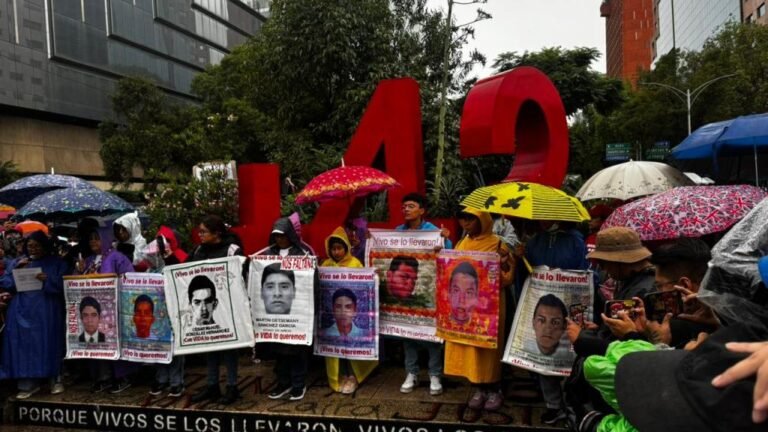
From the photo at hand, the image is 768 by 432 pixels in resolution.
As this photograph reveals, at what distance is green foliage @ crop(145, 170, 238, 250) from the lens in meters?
9.39

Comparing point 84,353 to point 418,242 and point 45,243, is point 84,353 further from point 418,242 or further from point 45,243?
point 418,242

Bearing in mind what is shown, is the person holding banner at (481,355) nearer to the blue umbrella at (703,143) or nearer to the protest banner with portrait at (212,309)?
the protest banner with portrait at (212,309)

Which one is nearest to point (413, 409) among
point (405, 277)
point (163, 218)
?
point (405, 277)

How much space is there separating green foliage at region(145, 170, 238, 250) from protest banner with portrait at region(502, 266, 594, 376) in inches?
248

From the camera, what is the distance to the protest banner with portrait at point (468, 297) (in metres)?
4.65

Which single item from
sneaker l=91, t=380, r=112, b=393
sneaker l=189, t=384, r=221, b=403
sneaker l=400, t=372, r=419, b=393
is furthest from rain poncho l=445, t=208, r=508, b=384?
sneaker l=91, t=380, r=112, b=393

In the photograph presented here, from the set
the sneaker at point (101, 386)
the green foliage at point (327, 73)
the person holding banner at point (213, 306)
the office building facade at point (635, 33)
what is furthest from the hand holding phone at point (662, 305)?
the office building facade at point (635, 33)

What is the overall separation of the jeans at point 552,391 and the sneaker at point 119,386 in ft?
13.8

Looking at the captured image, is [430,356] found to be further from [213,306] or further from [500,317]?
[213,306]

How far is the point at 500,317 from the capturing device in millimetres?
4766

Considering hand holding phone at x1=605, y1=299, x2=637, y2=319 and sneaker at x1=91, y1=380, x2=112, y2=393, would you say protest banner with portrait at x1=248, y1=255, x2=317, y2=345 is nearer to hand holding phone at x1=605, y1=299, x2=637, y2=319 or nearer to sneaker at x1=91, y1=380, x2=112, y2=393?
sneaker at x1=91, y1=380, x2=112, y2=393

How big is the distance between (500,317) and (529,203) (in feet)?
4.04

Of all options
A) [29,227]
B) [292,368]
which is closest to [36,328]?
[292,368]

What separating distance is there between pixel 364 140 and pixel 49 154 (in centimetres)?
3726
